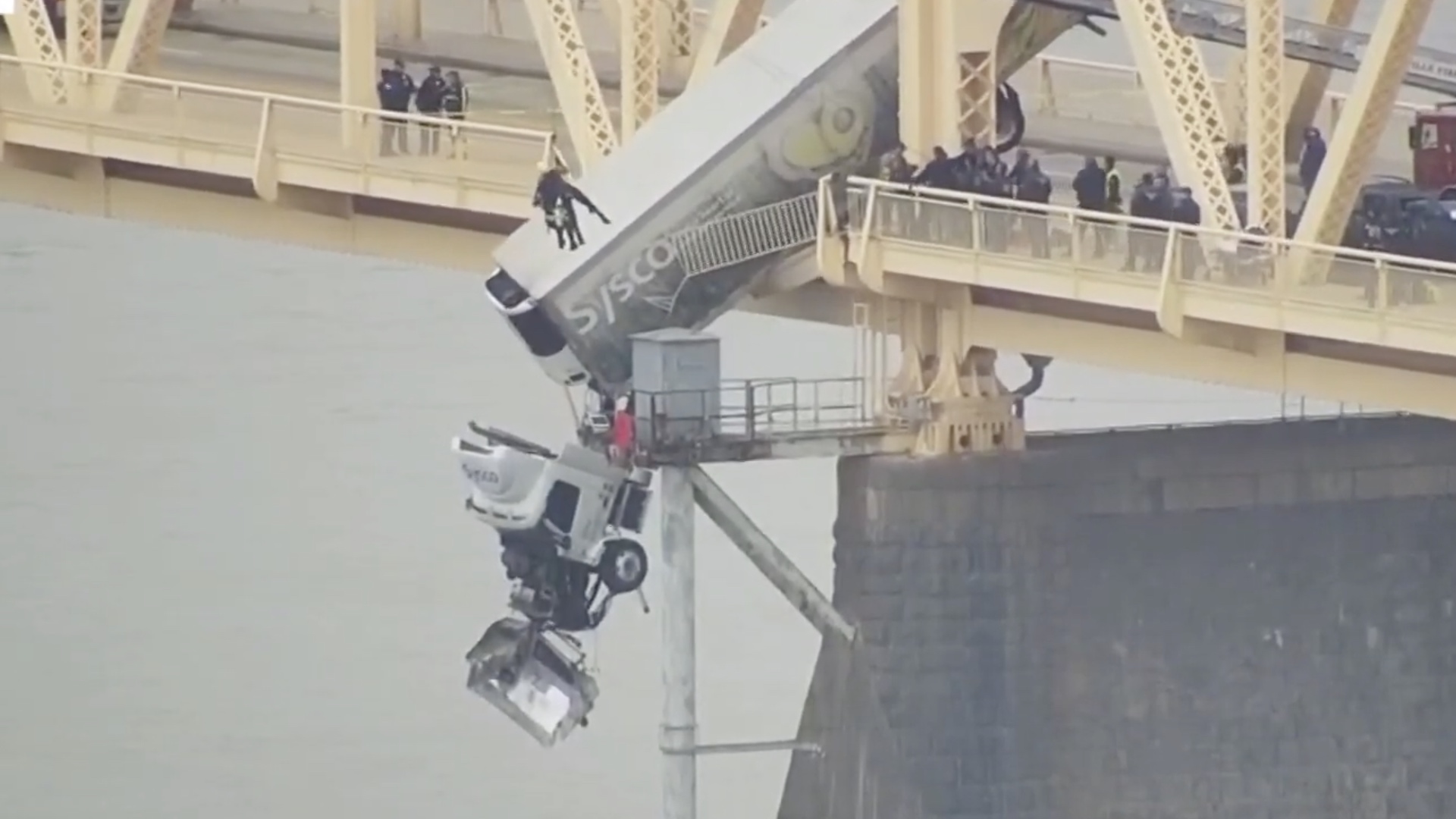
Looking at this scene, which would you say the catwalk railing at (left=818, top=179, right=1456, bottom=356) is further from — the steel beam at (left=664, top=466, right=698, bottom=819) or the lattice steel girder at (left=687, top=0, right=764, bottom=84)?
the lattice steel girder at (left=687, top=0, right=764, bottom=84)

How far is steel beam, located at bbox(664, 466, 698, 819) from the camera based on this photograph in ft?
115

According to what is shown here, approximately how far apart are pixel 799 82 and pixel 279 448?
770 inches

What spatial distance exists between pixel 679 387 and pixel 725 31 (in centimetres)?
415

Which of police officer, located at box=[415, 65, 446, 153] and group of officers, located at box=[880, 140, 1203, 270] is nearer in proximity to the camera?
group of officers, located at box=[880, 140, 1203, 270]

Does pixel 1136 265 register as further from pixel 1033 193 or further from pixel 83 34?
pixel 83 34

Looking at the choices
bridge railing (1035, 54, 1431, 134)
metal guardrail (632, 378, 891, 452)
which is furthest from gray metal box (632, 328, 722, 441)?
bridge railing (1035, 54, 1431, 134)

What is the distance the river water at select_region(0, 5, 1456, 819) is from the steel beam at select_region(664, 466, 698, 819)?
4448mm

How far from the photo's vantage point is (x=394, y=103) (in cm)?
4116

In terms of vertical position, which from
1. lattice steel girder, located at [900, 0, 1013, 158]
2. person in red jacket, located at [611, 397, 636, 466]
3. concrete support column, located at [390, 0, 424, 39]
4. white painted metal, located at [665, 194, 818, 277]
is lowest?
person in red jacket, located at [611, 397, 636, 466]

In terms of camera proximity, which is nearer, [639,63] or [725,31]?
[725,31]

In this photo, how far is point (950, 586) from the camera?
35125 millimetres

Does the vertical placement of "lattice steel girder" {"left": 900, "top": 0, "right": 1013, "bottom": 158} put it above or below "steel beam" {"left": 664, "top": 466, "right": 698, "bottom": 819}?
above

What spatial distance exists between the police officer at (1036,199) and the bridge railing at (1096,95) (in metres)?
5.35

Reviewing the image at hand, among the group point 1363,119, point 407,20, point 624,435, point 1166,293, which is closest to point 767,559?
point 624,435
